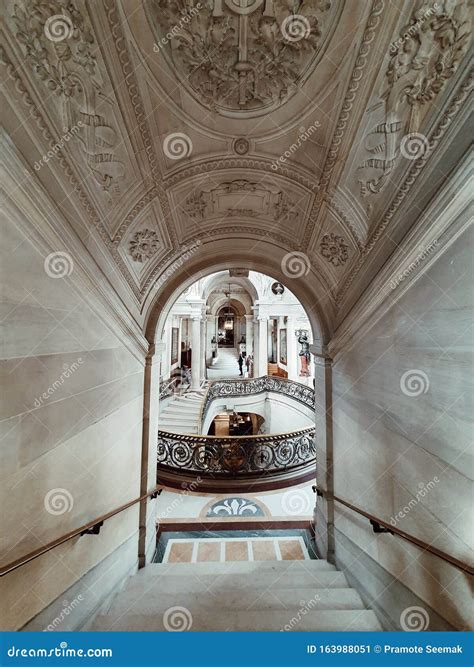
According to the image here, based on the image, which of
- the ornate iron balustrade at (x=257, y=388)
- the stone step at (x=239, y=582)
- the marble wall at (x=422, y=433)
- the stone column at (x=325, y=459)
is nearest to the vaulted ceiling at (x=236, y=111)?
the marble wall at (x=422, y=433)

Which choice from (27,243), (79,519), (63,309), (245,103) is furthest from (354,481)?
(245,103)

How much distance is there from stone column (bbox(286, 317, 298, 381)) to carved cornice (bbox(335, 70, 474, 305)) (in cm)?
1176

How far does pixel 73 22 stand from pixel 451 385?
3.05 m

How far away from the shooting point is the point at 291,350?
1441 centimetres
